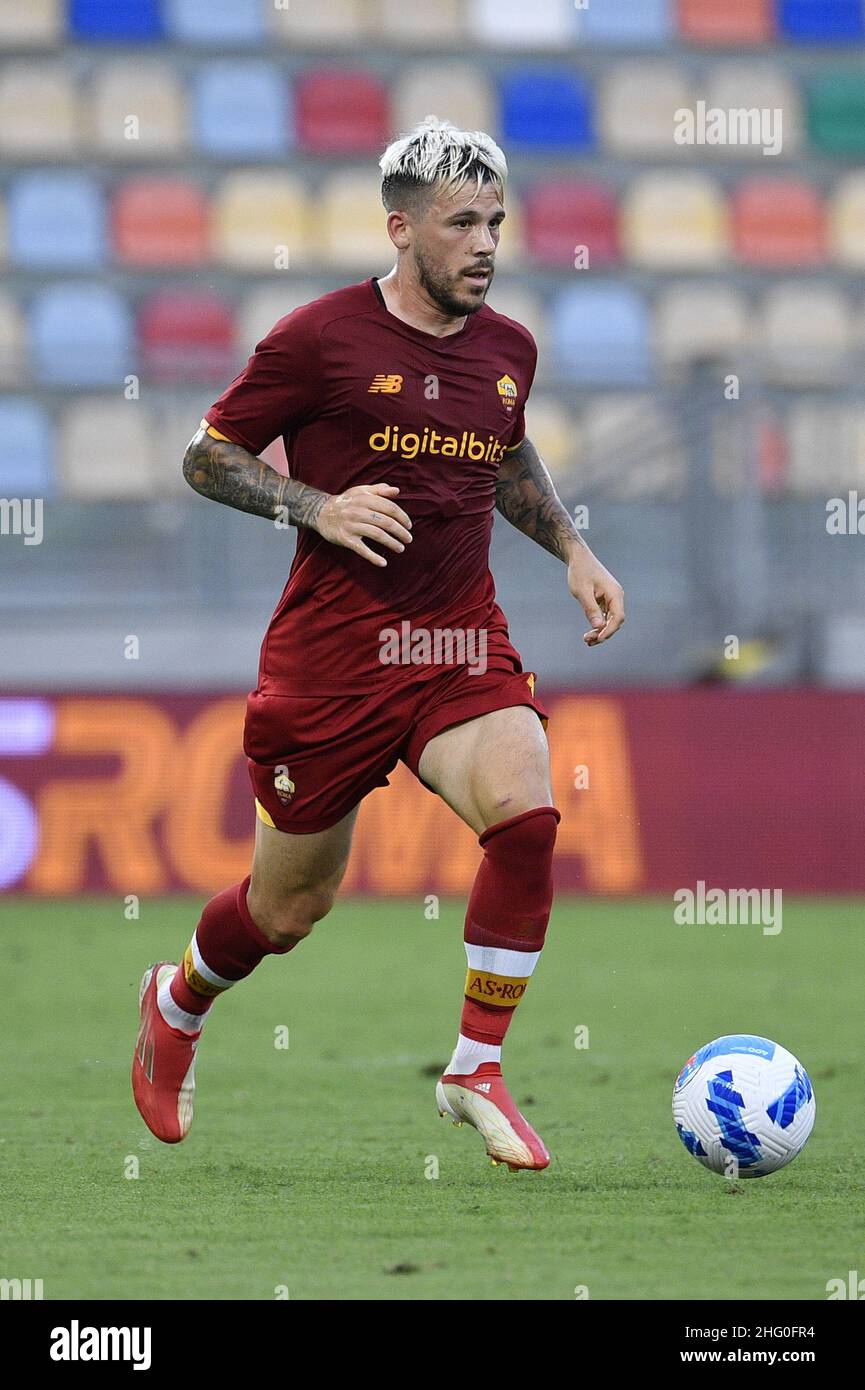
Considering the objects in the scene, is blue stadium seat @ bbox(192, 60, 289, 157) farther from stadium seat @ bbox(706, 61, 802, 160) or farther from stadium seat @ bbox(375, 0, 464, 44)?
stadium seat @ bbox(706, 61, 802, 160)

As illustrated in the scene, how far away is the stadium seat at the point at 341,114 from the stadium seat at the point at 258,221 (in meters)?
0.68

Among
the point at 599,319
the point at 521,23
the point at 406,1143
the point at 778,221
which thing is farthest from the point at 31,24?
the point at 406,1143

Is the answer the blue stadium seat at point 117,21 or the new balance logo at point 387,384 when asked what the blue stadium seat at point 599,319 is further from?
the new balance logo at point 387,384

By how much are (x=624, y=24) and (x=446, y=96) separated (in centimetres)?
184

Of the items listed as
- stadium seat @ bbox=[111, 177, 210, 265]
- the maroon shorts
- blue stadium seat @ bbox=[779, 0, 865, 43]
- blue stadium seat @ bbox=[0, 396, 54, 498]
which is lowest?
the maroon shorts

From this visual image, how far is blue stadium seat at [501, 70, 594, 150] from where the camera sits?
17703 millimetres

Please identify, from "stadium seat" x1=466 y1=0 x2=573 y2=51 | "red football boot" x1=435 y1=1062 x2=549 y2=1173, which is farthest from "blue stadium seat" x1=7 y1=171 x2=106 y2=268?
"red football boot" x1=435 y1=1062 x2=549 y2=1173

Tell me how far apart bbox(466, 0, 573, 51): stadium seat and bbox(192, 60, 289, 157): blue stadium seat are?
77.0 inches

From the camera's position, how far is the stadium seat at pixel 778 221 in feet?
57.9

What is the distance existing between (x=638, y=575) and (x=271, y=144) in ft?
21.7

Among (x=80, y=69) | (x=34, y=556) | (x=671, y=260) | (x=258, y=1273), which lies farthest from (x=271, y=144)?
(x=258, y=1273)
